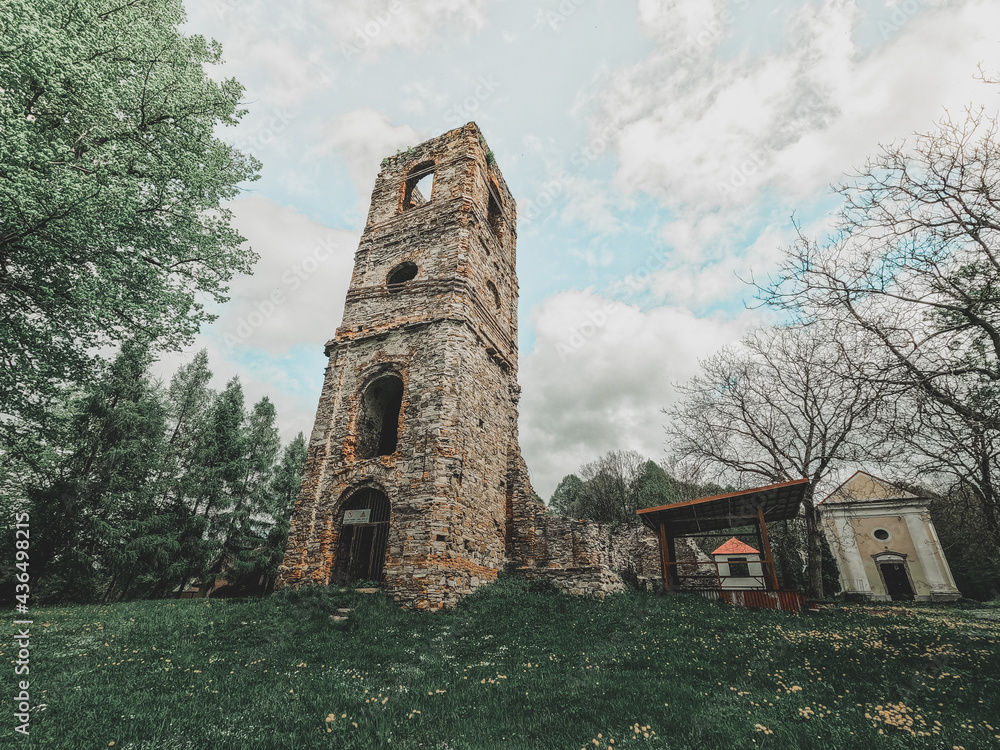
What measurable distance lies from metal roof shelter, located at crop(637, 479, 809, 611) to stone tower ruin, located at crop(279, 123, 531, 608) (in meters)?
4.58

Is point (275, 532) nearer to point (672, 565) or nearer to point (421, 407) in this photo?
point (421, 407)

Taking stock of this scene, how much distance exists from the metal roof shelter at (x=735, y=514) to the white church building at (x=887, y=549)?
14348 mm

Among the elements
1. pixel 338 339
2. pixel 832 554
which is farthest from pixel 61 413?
pixel 832 554

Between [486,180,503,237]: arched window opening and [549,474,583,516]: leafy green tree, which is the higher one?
[486,180,503,237]: arched window opening

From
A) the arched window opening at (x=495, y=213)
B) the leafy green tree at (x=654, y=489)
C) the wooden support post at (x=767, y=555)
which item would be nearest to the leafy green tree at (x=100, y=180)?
the arched window opening at (x=495, y=213)

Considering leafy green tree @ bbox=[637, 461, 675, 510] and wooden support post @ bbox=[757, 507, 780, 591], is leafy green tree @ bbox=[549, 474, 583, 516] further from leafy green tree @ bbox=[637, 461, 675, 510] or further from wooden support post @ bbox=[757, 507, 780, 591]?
wooden support post @ bbox=[757, 507, 780, 591]

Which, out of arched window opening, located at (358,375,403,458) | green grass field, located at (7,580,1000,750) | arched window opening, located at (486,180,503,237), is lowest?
green grass field, located at (7,580,1000,750)

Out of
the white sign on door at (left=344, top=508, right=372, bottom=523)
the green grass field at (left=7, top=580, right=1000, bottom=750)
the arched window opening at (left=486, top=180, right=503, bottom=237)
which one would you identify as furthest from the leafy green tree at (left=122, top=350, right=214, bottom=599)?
the arched window opening at (left=486, top=180, right=503, bottom=237)

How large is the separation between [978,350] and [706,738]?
6233 millimetres

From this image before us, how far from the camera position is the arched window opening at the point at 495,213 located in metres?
17.4

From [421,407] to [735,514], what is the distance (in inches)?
394

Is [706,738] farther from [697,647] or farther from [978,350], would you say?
[978,350]

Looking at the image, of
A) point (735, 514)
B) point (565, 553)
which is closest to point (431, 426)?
point (565, 553)

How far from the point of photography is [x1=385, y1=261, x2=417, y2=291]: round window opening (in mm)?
14156
